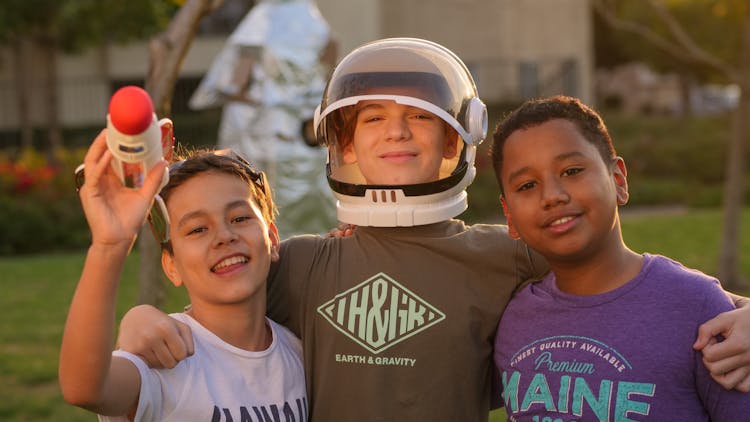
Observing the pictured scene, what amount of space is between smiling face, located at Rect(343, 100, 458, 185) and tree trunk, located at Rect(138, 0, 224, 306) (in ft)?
6.10

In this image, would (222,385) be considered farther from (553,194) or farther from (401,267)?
(553,194)

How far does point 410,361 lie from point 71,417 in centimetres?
339

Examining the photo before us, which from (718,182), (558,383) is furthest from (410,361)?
(718,182)

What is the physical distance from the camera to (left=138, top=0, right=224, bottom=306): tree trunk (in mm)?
4812

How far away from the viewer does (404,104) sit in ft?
10.2

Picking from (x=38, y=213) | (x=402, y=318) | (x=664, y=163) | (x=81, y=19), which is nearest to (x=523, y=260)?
(x=402, y=318)

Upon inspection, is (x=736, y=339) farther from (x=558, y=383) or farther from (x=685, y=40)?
(x=685, y=40)

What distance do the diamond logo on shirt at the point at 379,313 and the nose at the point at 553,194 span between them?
45 cm

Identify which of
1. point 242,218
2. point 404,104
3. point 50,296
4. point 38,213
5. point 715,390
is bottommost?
point 38,213

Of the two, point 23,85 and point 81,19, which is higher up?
point 81,19

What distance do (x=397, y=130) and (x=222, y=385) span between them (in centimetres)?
91

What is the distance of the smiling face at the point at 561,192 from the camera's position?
277cm

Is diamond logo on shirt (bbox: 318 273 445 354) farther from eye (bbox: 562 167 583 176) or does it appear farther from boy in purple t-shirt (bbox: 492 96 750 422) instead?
eye (bbox: 562 167 583 176)

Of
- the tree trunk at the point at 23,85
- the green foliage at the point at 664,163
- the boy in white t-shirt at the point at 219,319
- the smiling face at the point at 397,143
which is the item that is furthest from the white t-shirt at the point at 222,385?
the tree trunk at the point at 23,85
